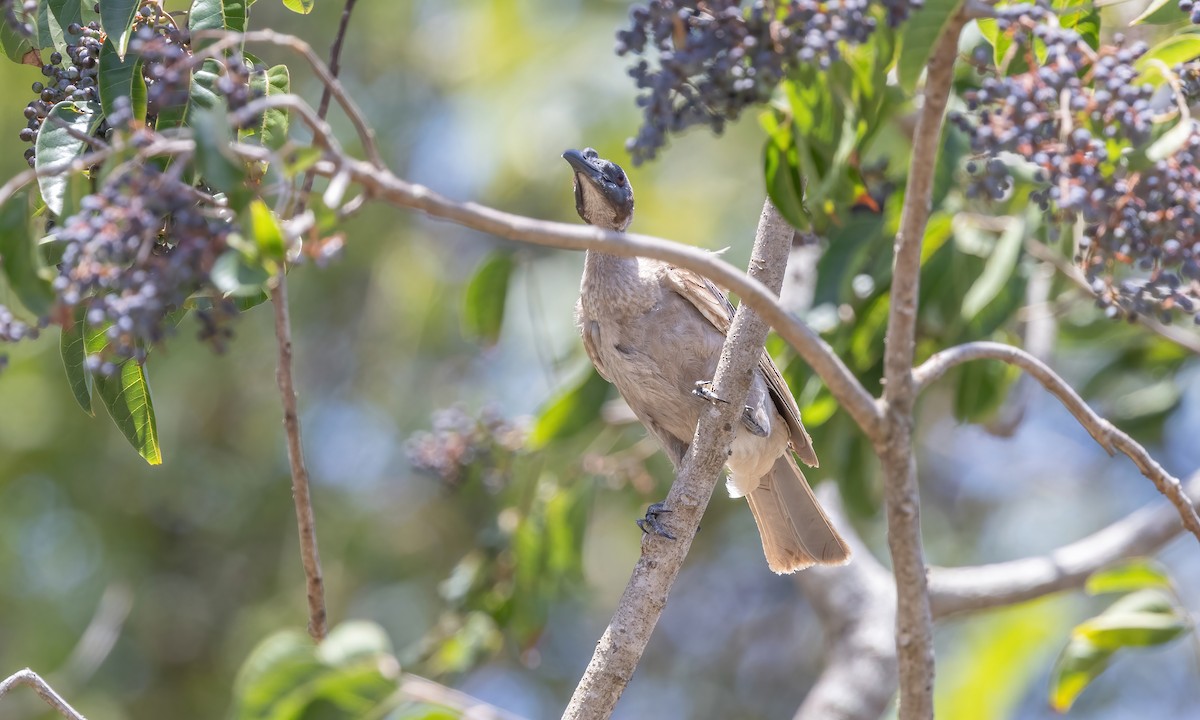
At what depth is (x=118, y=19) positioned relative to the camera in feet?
7.10

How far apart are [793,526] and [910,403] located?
175 cm

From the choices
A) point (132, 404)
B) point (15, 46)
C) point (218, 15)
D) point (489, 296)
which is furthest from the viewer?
point (489, 296)

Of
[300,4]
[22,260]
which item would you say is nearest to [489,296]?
[300,4]

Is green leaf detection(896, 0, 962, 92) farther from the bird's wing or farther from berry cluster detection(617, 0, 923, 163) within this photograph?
the bird's wing

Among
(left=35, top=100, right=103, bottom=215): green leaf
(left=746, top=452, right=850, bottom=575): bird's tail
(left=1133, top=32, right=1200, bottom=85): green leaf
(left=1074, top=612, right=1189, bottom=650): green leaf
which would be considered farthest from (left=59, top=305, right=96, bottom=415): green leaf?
(left=1074, top=612, right=1189, bottom=650): green leaf

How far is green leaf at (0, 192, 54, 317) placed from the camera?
170cm

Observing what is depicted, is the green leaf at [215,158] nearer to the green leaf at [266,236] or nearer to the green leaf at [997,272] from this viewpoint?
the green leaf at [266,236]

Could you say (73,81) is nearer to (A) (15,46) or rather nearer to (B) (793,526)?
(A) (15,46)

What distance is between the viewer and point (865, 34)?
6.75 ft

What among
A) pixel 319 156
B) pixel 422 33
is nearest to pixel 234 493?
pixel 422 33

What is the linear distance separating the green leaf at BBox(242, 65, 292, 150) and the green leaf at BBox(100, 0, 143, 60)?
0.22 meters

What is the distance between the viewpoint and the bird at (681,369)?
3783mm

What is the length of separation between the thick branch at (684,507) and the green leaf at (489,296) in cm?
153

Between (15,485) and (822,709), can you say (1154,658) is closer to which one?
(822,709)
